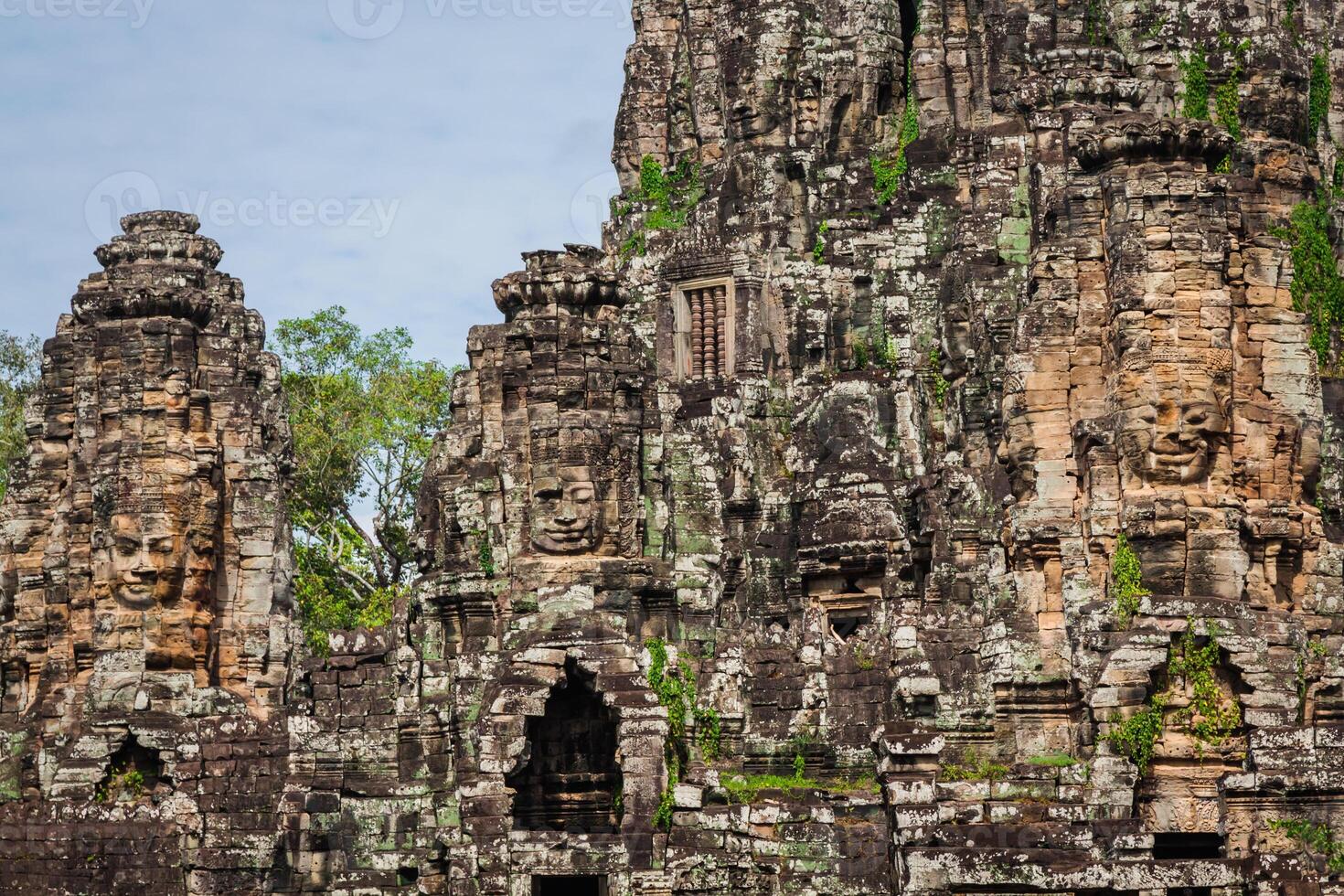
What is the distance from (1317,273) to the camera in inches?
1649

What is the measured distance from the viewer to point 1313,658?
34781 mm

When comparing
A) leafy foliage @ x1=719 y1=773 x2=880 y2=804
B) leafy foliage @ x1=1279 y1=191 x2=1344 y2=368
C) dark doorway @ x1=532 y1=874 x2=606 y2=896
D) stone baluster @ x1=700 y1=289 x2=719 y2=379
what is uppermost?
stone baluster @ x1=700 y1=289 x2=719 y2=379

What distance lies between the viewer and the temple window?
5300 cm

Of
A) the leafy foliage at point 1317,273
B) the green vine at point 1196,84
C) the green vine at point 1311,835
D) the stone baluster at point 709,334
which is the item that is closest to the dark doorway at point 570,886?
the green vine at point 1311,835

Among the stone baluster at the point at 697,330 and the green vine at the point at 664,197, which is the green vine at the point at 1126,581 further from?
the green vine at the point at 664,197

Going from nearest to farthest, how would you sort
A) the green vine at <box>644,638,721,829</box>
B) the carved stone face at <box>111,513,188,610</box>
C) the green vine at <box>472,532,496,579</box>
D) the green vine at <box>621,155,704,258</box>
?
1. the green vine at <box>644,638,721,829</box>
2. the green vine at <box>472,532,496,579</box>
3. the carved stone face at <box>111,513,188,610</box>
4. the green vine at <box>621,155,704,258</box>

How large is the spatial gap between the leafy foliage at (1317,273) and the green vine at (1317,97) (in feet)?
7.13

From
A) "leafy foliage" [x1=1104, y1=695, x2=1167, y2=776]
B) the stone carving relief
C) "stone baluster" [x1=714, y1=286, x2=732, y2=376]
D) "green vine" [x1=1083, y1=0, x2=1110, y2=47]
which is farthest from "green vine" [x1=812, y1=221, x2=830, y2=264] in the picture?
"leafy foliage" [x1=1104, y1=695, x2=1167, y2=776]

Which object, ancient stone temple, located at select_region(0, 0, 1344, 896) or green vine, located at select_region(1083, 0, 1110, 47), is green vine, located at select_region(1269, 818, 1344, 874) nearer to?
ancient stone temple, located at select_region(0, 0, 1344, 896)

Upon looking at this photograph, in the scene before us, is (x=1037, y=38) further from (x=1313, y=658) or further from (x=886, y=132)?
(x=1313, y=658)

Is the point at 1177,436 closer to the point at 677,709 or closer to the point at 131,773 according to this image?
the point at 677,709

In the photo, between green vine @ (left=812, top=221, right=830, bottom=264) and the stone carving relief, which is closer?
the stone carving relief

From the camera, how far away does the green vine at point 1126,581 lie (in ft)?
113

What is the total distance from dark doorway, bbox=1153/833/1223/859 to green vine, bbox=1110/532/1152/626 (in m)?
2.48
